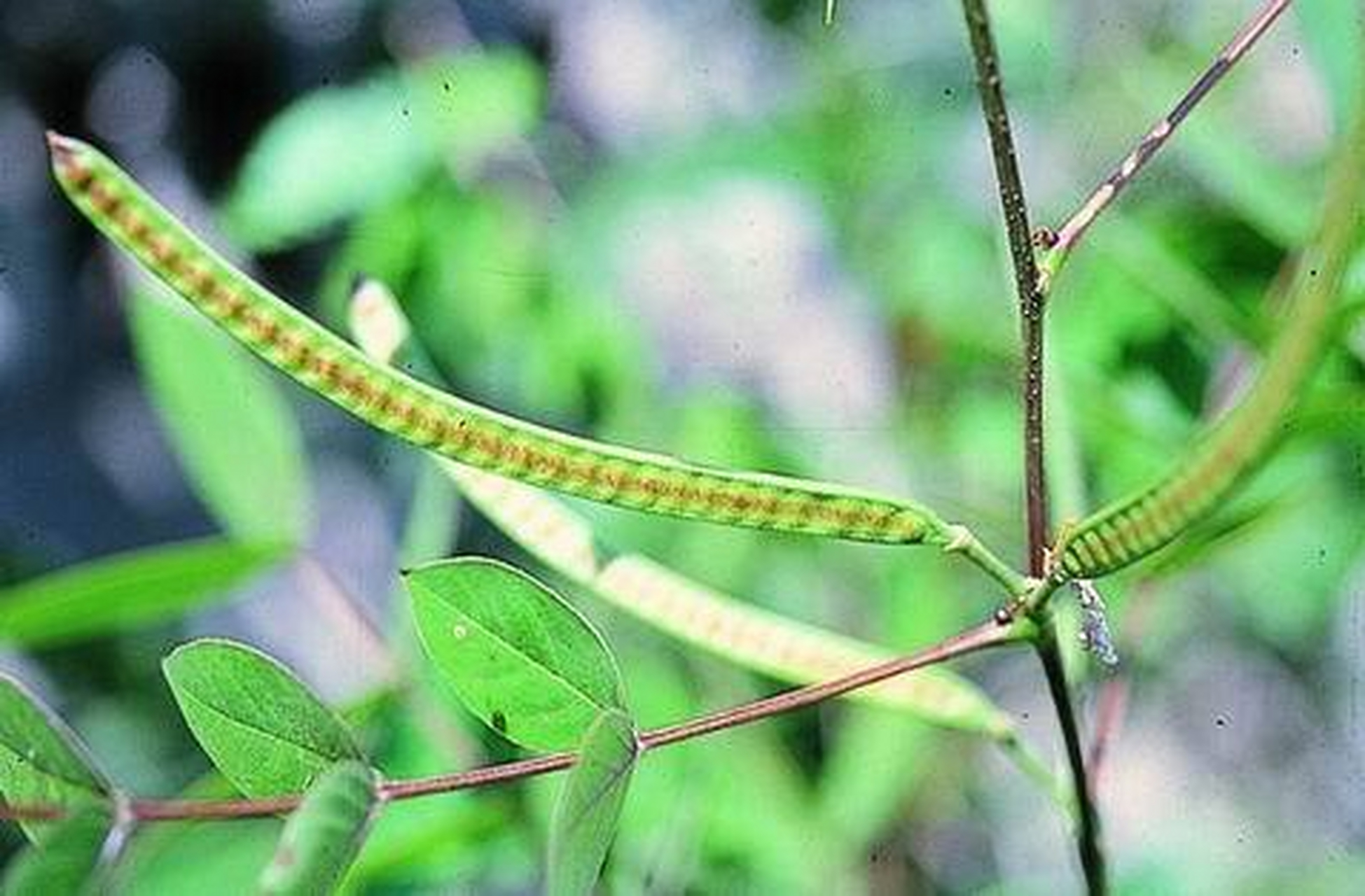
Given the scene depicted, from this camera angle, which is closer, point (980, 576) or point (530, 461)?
point (530, 461)

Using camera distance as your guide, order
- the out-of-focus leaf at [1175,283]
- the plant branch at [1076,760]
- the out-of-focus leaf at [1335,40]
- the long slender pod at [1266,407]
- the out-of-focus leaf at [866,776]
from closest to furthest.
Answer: the long slender pod at [1266,407]
the plant branch at [1076,760]
the out-of-focus leaf at [1335,40]
the out-of-focus leaf at [1175,283]
the out-of-focus leaf at [866,776]

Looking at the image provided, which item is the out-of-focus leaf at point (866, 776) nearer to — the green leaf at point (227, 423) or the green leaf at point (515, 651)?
the green leaf at point (227, 423)

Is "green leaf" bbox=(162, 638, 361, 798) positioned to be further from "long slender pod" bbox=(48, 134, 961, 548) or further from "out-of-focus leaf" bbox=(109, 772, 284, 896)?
"out-of-focus leaf" bbox=(109, 772, 284, 896)

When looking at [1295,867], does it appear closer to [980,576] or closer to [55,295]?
[980,576]

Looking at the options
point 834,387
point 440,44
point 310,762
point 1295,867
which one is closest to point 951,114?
point 834,387

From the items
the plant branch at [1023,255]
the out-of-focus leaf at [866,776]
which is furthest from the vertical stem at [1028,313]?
the out-of-focus leaf at [866,776]
